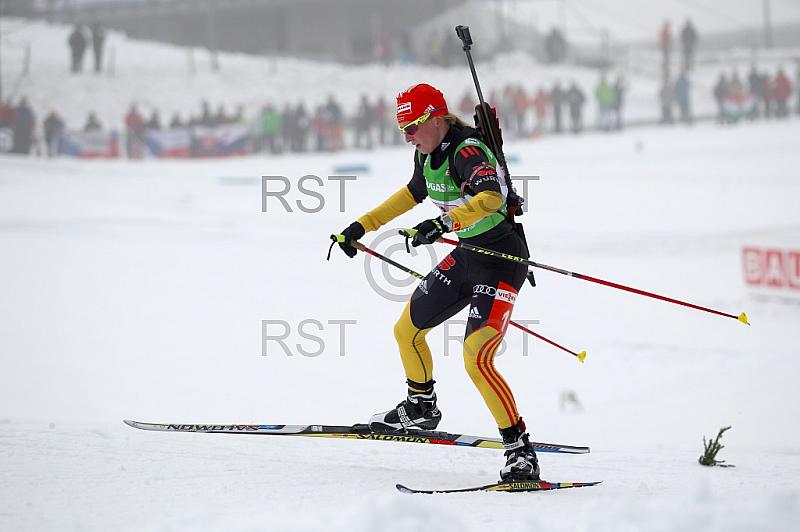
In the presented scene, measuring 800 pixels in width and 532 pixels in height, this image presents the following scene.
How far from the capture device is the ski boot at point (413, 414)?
473cm

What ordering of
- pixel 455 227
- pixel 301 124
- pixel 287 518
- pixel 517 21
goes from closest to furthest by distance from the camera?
1. pixel 287 518
2. pixel 455 227
3. pixel 301 124
4. pixel 517 21

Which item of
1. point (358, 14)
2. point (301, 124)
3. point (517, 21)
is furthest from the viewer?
point (358, 14)

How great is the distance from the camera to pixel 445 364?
336 inches

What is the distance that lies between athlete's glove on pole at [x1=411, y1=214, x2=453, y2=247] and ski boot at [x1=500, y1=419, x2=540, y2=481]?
109cm

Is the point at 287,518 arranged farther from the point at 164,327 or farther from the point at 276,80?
the point at 276,80

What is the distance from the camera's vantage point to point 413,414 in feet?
15.5

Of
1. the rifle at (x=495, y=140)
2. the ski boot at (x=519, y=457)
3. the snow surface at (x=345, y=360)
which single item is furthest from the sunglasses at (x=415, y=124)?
the snow surface at (x=345, y=360)

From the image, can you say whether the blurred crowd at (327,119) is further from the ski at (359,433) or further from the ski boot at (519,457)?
the ski boot at (519,457)

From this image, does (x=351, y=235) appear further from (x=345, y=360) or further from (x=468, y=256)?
(x=345, y=360)

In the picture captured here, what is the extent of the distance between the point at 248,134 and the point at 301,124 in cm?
159

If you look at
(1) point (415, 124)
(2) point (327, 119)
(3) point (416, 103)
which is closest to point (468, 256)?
(1) point (415, 124)

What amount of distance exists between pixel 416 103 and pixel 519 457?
6.33 ft

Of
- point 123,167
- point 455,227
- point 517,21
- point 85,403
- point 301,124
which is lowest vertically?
point 85,403

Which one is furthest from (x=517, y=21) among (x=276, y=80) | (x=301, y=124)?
(x=301, y=124)
